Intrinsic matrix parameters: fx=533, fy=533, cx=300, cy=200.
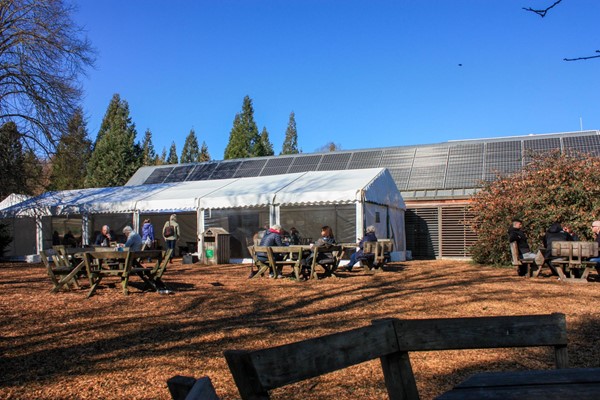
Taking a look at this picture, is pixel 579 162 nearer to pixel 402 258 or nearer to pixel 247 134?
pixel 402 258

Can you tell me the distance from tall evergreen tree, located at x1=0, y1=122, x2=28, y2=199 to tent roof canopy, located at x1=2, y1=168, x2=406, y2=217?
3.09 m

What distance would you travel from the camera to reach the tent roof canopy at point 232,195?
16.8 metres

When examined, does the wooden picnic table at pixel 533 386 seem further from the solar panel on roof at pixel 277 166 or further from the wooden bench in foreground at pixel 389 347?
the solar panel on roof at pixel 277 166

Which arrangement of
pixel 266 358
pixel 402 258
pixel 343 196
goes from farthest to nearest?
pixel 402 258
pixel 343 196
pixel 266 358

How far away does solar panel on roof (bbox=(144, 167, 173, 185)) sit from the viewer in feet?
89.1

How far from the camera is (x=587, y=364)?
4543mm

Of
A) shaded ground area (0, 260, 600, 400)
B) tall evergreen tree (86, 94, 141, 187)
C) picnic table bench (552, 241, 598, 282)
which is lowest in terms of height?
shaded ground area (0, 260, 600, 400)

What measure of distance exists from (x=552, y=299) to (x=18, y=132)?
16.1 meters

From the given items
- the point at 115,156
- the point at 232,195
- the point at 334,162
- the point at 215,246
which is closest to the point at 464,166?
the point at 334,162

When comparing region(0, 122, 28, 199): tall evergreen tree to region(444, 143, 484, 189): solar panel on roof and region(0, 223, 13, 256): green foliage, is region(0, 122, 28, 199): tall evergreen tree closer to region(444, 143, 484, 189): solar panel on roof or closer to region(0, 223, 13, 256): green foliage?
region(0, 223, 13, 256): green foliage

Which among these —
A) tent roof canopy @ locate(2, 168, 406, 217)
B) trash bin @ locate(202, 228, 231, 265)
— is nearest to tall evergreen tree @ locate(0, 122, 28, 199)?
tent roof canopy @ locate(2, 168, 406, 217)

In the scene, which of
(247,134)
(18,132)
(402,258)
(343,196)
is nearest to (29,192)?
(18,132)

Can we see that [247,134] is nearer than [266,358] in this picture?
No

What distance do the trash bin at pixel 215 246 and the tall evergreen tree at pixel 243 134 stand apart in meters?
27.7
